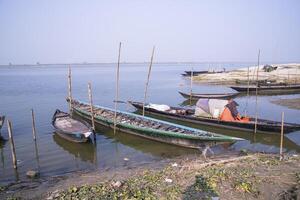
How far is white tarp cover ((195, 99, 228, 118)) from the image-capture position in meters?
17.4

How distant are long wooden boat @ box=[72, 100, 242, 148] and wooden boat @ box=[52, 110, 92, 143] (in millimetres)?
1896

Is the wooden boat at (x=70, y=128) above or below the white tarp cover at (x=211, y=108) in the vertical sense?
→ below

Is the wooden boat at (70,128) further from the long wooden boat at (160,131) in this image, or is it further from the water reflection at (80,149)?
the long wooden boat at (160,131)

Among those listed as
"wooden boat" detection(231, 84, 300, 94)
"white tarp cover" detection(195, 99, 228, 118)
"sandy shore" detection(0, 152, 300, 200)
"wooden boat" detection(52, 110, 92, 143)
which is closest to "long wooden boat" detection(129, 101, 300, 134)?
"white tarp cover" detection(195, 99, 228, 118)

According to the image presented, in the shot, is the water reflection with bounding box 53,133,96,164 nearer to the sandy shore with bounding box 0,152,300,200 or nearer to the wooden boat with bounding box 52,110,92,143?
the wooden boat with bounding box 52,110,92,143

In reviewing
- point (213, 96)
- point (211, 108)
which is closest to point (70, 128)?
point (211, 108)

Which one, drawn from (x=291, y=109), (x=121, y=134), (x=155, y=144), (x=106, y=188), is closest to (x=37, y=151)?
(x=121, y=134)

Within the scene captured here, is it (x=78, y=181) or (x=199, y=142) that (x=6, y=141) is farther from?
(x=199, y=142)

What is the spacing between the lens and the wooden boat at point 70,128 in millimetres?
14258

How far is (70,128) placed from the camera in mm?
15867

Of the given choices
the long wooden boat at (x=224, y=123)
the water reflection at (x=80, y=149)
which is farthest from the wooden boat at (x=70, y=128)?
the long wooden boat at (x=224, y=123)

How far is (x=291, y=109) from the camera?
79.2 ft

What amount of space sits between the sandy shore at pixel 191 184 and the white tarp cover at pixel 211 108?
7.20m

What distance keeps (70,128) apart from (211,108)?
8879mm
